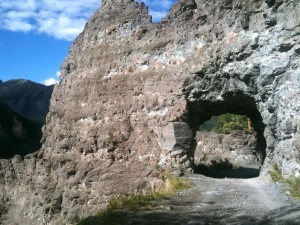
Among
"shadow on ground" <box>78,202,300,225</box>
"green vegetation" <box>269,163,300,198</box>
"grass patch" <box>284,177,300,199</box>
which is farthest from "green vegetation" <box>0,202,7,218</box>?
"grass patch" <box>284,177,300,199</box>

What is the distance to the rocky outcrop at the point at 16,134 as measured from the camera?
1833 inches

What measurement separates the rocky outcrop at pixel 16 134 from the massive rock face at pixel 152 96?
25.7m

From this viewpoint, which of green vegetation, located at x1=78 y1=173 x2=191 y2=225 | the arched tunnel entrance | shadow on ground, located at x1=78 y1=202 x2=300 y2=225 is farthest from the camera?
the arched tunnel entrance

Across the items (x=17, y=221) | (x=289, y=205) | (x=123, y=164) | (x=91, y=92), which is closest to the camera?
(x=289, y=205)

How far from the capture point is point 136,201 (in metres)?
11.4

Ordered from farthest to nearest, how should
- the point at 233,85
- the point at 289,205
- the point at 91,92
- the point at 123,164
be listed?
the point at 91,92 < the point at 123,164 < the point at 233,85 < the point at 289,205

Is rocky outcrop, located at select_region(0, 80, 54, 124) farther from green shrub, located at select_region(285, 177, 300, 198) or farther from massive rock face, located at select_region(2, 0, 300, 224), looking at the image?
green shrub, located at select_region(285, 177, 300, 198)

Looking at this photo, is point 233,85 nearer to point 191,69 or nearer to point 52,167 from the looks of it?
point 191,69

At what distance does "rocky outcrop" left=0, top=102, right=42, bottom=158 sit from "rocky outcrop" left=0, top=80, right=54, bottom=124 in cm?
2590

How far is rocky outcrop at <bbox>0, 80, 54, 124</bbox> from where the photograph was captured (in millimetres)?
80000

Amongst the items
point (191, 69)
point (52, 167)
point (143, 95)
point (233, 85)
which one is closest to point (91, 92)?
point (143, 95)

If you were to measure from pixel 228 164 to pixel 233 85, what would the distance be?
426 inches

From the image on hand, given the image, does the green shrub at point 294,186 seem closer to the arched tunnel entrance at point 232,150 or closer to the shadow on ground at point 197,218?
the shadow on ground at point 197,218

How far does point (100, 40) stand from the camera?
810 inches
